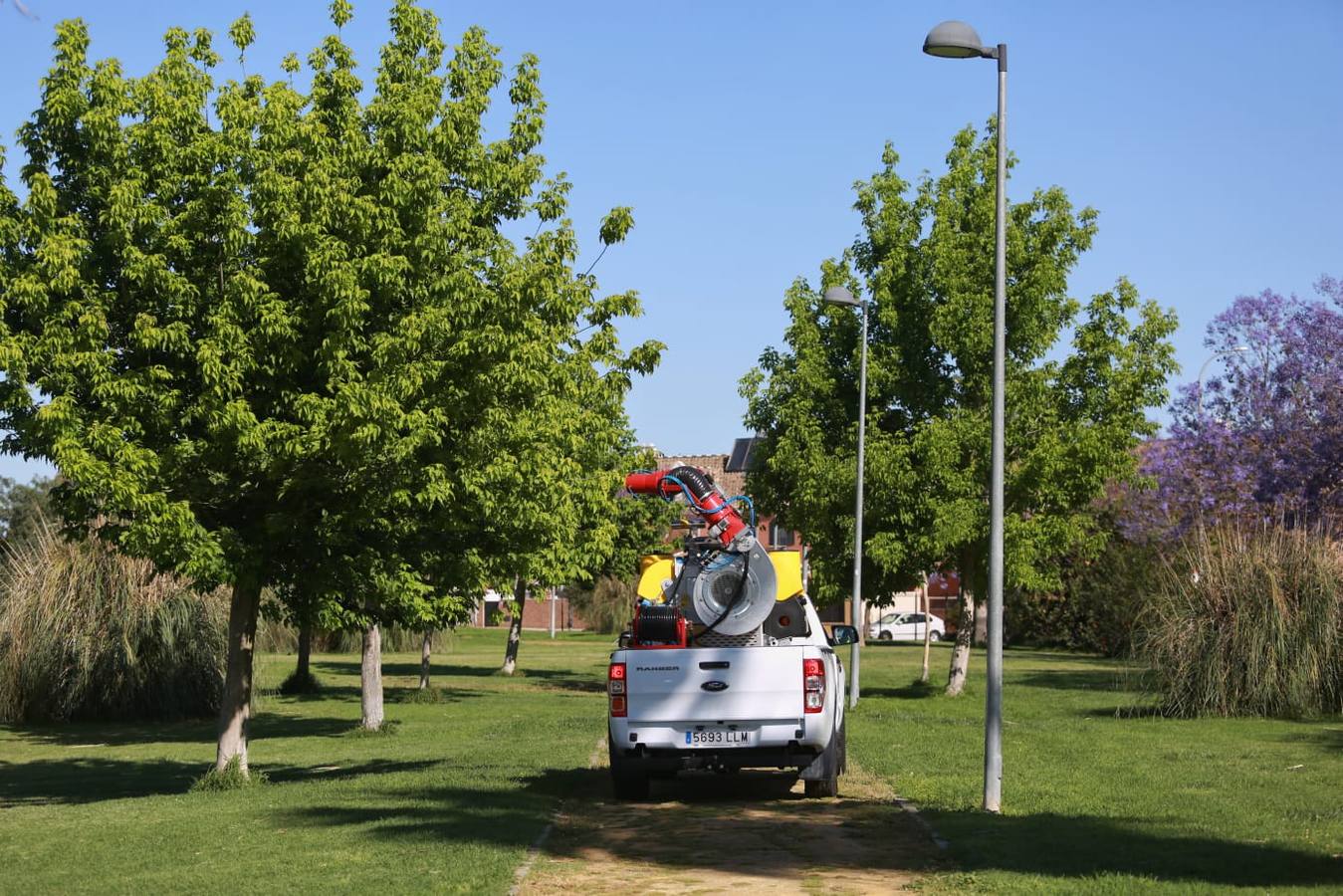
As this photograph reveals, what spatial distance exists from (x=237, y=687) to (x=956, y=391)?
18.3 m

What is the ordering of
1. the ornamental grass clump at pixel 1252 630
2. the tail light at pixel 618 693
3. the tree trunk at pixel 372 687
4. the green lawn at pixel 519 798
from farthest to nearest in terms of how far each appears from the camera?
the tree trunk at pixel 372 687 < the ornamental grass clump at pixel 1252 630 < the tail light at pixel 618 693 < the green lawn at pixel 519 798

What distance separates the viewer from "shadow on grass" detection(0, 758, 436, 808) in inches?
755

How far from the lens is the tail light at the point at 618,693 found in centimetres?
1497

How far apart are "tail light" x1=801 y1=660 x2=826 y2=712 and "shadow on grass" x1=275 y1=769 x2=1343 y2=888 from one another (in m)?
0.96

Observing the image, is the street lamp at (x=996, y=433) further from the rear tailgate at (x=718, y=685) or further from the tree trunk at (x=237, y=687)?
the tree trunk at (x=237, y=687)

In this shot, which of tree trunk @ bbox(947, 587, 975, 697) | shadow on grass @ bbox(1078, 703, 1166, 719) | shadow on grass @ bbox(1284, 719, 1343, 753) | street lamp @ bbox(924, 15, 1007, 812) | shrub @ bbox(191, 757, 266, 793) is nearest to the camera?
street lamp @ bbox(924, 15, 1007, 812)

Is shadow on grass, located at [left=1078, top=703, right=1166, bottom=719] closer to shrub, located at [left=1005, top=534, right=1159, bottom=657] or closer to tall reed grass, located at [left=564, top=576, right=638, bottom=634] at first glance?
shrub, located at [left=1005, top=534, right=1159, bottom=657]

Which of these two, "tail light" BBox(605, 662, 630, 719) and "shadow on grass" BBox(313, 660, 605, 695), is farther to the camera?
"shadow on grass" BBox(313, 660, 605, 695)

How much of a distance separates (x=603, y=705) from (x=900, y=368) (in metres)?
9.18

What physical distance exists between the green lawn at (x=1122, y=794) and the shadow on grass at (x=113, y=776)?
662cm

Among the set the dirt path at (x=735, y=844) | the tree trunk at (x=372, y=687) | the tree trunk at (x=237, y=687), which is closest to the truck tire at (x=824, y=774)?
the dirt path at (x=735, y=844)

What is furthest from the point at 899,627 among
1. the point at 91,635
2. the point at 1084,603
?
the point at 91,635

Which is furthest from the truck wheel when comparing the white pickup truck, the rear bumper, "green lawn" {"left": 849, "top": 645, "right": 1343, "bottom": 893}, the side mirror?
the side mirror

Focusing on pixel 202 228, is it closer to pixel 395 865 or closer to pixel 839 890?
pixel 395 865
